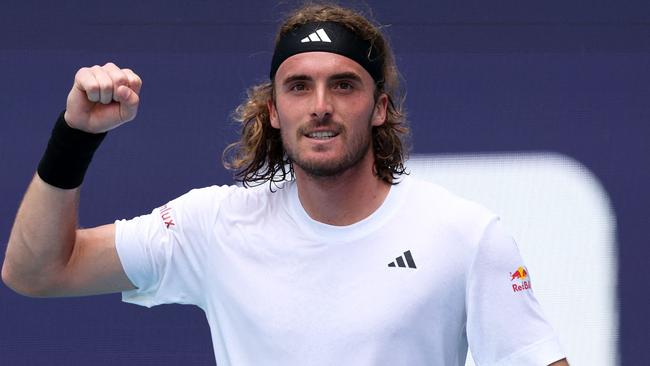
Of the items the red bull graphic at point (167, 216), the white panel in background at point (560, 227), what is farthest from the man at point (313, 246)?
the white panel in background at point (560, 227)

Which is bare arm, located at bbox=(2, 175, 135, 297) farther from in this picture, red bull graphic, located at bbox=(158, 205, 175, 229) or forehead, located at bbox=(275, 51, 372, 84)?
forehead, located at bbox=(275, 51, 372, 84)

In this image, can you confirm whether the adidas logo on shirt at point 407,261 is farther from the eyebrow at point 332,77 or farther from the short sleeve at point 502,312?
the eyebrow at point 332,77

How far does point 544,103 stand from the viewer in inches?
103

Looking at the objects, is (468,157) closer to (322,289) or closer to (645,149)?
(645,149)

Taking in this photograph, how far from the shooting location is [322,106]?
1847 millimetres

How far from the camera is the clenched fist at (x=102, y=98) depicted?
1.74 metres

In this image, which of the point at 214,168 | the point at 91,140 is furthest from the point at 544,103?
the point at 91,140

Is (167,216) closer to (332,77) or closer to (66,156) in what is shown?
(66,156)

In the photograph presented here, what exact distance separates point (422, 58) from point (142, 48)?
26.6 inches

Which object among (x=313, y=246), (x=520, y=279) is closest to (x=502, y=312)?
(x=520, y=279)

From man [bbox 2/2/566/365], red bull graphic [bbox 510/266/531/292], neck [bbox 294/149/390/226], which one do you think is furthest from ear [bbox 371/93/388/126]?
red bull graphic [bbox 510/266/531/292]

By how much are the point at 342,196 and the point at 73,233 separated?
0.47m

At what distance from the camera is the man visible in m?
1.80

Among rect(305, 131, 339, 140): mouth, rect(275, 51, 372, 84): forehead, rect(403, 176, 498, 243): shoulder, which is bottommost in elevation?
rect(403, 176, 498, 243): shoulder
